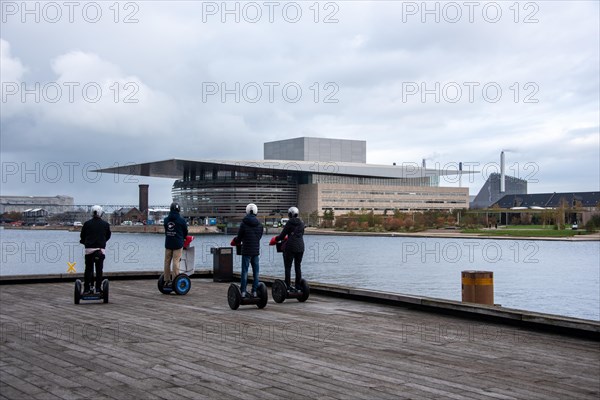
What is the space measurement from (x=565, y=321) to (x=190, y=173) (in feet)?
570

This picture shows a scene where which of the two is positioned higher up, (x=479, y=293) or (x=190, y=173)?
(x=190, y=173)

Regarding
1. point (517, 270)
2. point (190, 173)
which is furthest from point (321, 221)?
point (517, 270)

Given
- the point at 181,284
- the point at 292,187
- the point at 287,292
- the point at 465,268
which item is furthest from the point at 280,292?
the point at 292,187

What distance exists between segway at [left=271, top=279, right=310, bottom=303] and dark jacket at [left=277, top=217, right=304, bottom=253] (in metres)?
0.76

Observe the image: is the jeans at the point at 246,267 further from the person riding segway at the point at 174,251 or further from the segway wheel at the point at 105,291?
the segway wheel at the point at 105,291

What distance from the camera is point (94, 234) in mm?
13805

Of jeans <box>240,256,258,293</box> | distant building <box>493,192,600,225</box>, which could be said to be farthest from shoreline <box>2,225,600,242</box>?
jeans <box>240,256,258,293</box>

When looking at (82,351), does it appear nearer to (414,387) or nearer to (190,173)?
(414,387)

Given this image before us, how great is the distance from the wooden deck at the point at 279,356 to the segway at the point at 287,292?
3.14 ft

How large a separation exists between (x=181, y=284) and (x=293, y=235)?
3433 mm

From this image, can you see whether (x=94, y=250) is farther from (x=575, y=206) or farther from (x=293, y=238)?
(x=575, y=206)

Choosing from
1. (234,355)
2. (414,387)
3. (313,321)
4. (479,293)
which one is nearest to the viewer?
(414,387)

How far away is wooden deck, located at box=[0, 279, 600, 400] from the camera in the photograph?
673 centimetres

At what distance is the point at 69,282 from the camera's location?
19031 mm
